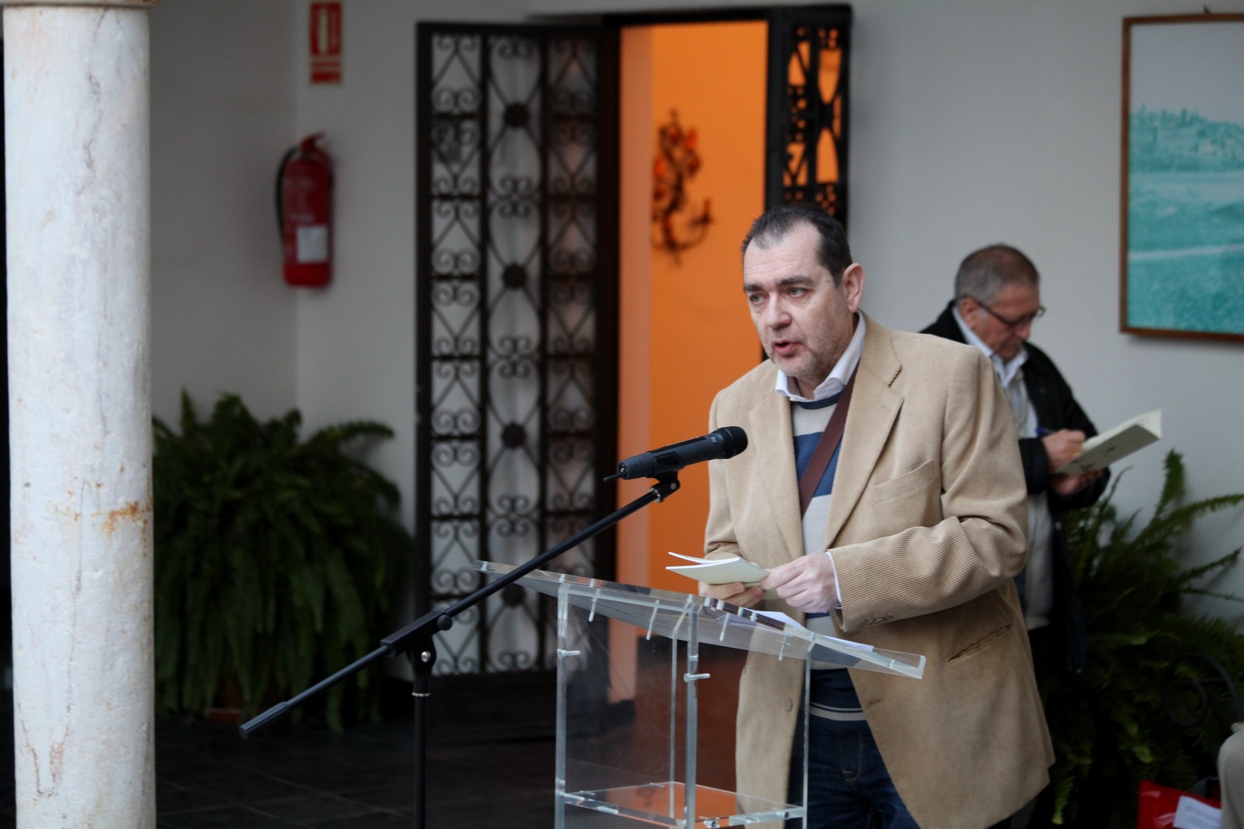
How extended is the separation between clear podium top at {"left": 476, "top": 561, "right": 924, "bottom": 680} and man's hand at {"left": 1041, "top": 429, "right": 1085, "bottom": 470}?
184cm

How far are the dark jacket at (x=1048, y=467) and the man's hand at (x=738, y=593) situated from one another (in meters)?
1.70

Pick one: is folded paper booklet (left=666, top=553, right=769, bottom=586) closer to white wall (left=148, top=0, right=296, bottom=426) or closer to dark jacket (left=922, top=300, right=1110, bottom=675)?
dark jacket (left=922, top=300, right=1110, bottom=675)

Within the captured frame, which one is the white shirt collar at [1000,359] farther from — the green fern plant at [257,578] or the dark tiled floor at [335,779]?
the green fern plant at [257,578]

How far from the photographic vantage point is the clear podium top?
2.38m

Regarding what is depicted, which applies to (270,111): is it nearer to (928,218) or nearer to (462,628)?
(462,628)

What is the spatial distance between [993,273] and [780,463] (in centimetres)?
165

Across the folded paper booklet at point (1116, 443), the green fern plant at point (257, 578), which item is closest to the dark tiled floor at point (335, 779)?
the green fern plant at point (257, 578)

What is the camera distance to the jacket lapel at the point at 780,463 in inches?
114

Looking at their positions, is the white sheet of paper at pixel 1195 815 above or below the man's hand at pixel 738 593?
below

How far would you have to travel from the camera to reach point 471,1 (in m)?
6.75

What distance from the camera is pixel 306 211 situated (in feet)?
23.5

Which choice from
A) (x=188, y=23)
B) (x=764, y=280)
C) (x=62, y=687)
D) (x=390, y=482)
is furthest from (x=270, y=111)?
(x=764, y=280)

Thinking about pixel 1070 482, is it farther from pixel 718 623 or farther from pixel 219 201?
pixel 219 201

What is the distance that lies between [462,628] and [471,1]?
9.05 ft
